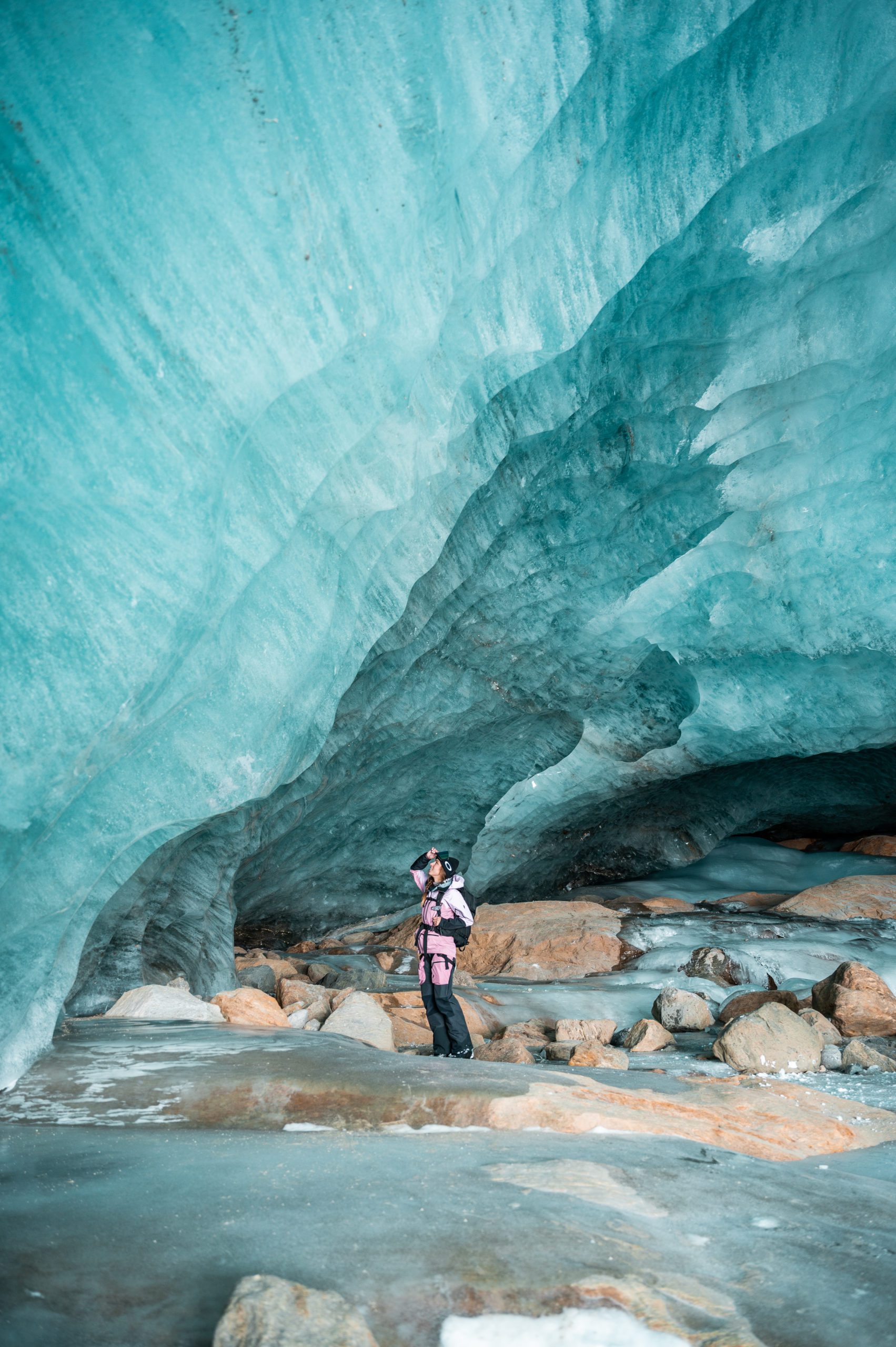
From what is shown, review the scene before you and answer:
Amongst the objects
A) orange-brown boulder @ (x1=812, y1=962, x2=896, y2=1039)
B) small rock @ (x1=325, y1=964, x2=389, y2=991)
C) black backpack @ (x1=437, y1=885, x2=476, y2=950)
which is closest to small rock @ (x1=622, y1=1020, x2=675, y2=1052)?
orange-brown boulder @ (x1=812, y1=962, x2=896, y2=1039)

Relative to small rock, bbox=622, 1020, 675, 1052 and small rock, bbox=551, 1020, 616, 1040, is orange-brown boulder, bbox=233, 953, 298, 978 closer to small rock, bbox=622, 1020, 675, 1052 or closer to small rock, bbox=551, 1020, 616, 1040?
small rock, bbox=551, 1020, 616, 1040

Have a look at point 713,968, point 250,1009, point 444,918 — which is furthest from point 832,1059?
point 250,1009

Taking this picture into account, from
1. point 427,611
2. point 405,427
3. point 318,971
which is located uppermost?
point 405,427

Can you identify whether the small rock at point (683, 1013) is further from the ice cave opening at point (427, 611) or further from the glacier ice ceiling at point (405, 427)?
the glacier ice ceiling at point (405, 427)

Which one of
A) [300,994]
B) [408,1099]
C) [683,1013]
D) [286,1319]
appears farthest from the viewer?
[300,994]

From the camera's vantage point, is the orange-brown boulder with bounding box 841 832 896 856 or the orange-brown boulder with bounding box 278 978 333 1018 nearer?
the orange-brown boulder with bounding box 278 978 333 1018

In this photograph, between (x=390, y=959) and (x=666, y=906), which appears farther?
(x=666, y=906)

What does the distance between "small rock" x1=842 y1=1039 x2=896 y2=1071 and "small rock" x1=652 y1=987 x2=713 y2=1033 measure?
49.2 inches

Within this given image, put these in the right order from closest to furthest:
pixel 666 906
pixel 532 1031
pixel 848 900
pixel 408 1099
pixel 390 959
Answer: pixel 408 1099 < pixel 532 1031 < pixel 390 959 < pixel 848 900 < pixel 666 906

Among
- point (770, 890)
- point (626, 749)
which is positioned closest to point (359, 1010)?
point (626, 749)

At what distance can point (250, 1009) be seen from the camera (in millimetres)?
5160

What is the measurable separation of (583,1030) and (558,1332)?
13.5ft

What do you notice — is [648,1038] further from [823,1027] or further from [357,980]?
[357,980]

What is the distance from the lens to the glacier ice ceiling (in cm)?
345
